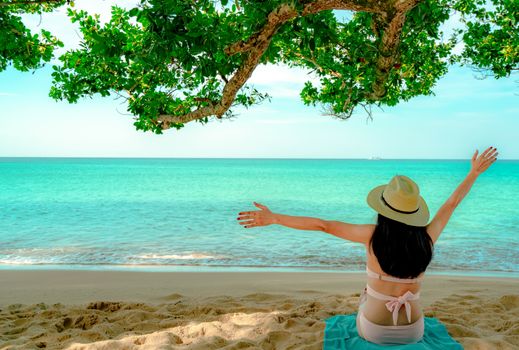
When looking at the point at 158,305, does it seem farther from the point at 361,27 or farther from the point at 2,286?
the point at 361,27

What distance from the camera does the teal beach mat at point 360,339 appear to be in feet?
11.3

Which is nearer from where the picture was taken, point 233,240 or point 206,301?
point 206,301

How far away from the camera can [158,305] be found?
18.4ft

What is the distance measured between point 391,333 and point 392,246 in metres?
0.73

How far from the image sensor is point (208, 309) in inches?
209

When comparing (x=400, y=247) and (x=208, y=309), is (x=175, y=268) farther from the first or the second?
(x=400, y=247)

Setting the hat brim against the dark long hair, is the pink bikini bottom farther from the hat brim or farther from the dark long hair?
the hat brim

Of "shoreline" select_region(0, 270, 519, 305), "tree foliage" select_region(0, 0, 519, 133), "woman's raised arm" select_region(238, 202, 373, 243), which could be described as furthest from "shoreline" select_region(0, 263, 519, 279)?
"woman's raised arm" select_region(238, 202, 373, 243)

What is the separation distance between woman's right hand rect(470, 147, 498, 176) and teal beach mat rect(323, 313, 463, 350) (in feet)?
4.53

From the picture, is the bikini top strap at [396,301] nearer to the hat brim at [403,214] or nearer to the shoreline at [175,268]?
the hat brim at [403,214]

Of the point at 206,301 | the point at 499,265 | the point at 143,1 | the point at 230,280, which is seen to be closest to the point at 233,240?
the point at 230,280

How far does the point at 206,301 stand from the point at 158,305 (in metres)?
0.59

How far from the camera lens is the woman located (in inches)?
124

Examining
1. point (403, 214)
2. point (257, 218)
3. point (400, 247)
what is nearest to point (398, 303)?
point (400, 247)
